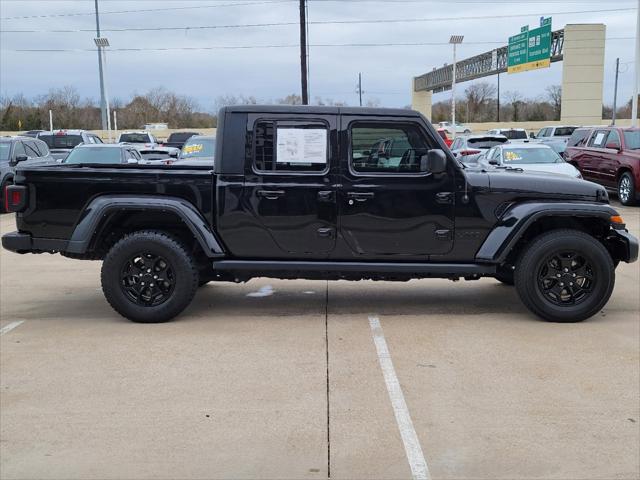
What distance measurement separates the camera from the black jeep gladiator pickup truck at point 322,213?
21.1 ft

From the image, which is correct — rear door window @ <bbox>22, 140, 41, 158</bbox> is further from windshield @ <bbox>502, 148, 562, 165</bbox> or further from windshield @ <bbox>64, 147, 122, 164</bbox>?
windshield @ <bbox>502, 148, 562, 165</bbox>

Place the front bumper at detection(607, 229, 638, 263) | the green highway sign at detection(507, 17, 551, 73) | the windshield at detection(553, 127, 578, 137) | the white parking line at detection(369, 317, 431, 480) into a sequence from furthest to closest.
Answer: the green highway sign at detection(507, 17, 551, 73) → the windshield at detection(553, 127, 578, 137) → the front bumper at detection(607, 229, 638, 263) → the white parking line at detection(369, 317, 431, 480)

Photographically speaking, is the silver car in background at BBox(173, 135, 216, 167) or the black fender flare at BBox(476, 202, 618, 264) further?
the silver car in background at BBox(173, 135, 216, 167)

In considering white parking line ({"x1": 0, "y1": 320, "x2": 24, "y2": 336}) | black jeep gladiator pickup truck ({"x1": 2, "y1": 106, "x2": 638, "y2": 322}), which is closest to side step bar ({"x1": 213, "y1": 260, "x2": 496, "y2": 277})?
black jeep gladiator pickup truck ({"x1": 2, "y1": 106, "x2": 638, "y2": 322})

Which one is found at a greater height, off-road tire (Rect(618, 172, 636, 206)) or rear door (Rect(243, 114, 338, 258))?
rear door (Rect(243, 114, 338, 258))

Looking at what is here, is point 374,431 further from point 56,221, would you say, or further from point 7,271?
point 7,271

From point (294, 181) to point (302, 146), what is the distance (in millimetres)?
334

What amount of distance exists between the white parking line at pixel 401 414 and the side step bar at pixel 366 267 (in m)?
0.60

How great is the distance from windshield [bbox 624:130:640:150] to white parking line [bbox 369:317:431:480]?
41.5 ft

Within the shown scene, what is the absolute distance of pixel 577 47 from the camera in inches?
1660

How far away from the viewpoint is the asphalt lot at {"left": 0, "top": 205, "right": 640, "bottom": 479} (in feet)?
13.0

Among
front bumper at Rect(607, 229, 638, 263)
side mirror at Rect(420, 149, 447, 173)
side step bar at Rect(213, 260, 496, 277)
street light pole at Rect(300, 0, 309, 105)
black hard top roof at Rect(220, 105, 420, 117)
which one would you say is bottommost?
side step bar at Rect(213, 260, 496, 277)

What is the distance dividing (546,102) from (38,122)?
169 ft

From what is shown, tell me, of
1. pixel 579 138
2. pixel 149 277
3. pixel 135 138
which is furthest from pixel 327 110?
pixel 135 138
